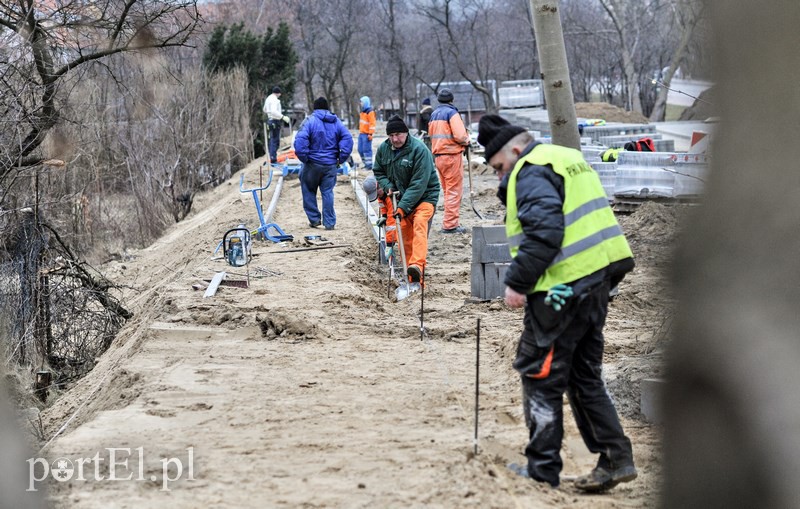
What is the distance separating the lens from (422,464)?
509 centimetres

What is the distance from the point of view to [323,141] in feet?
47.9

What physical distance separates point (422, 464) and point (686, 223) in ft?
10.1

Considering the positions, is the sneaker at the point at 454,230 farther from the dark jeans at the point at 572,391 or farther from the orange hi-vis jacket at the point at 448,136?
the dark jeans at the point at 572,391

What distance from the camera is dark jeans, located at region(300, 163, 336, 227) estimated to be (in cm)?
1473

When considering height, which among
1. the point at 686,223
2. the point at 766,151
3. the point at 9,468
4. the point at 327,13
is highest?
the point at 327,13

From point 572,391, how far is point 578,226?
0.93 m

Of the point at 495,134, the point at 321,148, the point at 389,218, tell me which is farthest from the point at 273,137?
the point at 495,134

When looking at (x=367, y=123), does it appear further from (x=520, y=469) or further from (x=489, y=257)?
(x=520, y=469)

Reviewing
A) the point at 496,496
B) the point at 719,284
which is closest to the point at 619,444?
the point at 496,496

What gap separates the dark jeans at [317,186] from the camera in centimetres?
1473

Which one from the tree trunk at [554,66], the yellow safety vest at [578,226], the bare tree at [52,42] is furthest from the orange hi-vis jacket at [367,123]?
the yellow safety vest at [578,226]

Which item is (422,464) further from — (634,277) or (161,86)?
(161,86)

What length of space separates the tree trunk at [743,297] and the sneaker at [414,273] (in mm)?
7742

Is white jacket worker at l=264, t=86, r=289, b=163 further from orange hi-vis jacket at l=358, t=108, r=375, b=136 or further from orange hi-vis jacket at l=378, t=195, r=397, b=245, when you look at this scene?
orange hi-vis jacket at l=378, t=195, r=397, b=245
